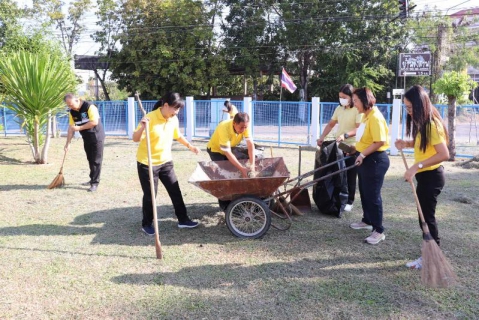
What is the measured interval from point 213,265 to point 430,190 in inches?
79.2

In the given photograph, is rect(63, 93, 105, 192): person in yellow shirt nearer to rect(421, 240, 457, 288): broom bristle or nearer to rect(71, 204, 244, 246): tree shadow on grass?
rect(71, 204, 244, 246): tree shadow on grass

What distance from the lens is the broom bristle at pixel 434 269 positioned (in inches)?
132

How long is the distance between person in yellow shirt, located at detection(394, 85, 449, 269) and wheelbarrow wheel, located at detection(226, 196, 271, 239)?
1.57 meters

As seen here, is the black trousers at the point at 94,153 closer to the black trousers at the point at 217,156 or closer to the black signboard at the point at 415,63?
the black trousers at the point at 217,156

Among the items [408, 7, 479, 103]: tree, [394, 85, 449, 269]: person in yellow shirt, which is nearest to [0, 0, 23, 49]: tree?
[394, 85, 449, 269]: person in yellow shirt

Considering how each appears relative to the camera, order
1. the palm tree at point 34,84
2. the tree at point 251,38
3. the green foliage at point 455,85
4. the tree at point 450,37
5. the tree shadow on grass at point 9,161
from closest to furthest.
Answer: the palm tree at point 34,84 → the tree shadow on grass at point 9,161 → the green foliage at point 455,85 → the tree at point 251,38 → the tree at point 450,37

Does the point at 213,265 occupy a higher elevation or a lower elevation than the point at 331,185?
lower

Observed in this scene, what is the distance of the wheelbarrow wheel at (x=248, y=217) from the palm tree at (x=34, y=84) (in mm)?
5998

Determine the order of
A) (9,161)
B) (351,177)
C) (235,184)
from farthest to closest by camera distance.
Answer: (9,161)
(351,177)
(235,184)

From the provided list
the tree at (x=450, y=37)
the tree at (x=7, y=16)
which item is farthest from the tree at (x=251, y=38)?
the tree at (x=7, y=16)

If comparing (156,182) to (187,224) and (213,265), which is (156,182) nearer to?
(187,224)

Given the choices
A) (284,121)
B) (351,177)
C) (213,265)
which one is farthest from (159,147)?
(284,121)

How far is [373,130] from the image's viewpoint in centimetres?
413

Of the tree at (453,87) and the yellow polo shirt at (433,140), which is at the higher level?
the tree at (453,87)
